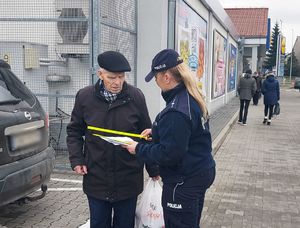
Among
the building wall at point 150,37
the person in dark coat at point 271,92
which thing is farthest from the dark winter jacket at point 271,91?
the building wall at point 150,37

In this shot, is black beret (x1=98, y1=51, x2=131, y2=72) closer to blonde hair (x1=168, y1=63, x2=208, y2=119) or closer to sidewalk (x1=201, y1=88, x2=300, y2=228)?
blonde hair (x1=168, y1=63, x2=208, y2=119)

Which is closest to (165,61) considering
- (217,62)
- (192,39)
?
(192,39)

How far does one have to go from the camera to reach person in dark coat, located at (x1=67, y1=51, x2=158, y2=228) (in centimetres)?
311

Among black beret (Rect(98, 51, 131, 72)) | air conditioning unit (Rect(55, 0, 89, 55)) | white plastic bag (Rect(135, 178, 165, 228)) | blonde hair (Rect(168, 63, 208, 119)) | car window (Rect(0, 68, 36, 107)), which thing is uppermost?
air conditioning unit (Rect(55, 0, 89, 55))

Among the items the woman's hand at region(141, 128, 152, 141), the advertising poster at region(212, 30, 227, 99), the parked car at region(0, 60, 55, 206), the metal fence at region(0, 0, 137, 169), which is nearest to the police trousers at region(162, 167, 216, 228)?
the woman's hand at region(141, 128, 152, 141)

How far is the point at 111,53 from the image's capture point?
3.11 meters

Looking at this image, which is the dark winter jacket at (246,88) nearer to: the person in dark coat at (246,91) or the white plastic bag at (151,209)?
the person in dark coat at (246,91)

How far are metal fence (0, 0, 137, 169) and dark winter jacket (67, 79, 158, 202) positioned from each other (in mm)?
3609

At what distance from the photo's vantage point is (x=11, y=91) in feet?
14.1

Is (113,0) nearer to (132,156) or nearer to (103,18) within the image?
(103,18)

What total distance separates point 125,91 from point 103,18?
12.0 ft

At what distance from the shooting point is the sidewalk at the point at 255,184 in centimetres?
516

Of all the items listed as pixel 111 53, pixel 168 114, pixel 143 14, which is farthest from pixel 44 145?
pixel 143 14

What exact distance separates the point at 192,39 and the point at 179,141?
9.06 meters
